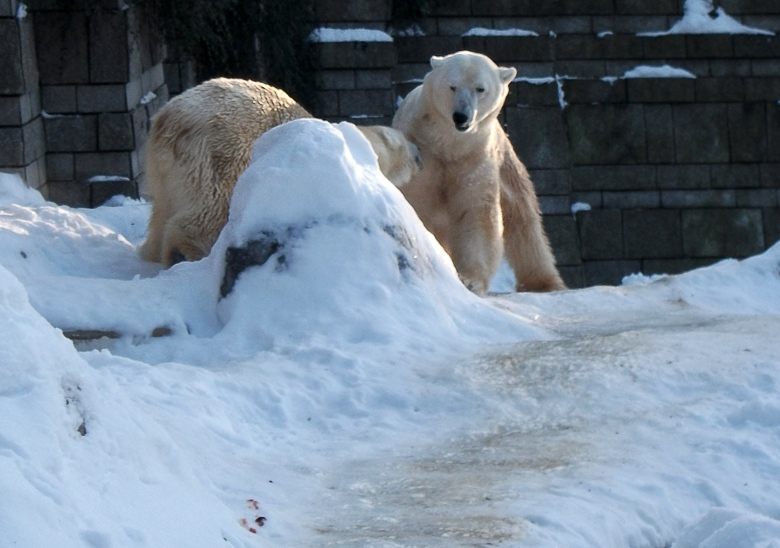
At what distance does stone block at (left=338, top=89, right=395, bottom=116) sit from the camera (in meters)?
8.67

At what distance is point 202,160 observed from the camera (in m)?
4.92

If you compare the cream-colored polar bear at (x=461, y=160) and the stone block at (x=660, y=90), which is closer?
the cream-colored polar bear at (x=461, y=160)

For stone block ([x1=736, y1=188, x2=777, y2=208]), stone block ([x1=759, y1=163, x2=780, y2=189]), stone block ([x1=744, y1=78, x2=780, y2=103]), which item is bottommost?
stone block ([x1=736, y1=188, x2=777, y2=208])

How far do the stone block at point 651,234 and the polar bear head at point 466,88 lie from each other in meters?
4.00

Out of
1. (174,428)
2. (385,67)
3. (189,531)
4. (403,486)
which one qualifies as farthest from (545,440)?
(385,67)

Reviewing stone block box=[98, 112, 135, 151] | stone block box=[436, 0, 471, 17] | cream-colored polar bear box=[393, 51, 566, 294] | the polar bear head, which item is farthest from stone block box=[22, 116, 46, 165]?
stone block box=[436, 0, 471, 17]

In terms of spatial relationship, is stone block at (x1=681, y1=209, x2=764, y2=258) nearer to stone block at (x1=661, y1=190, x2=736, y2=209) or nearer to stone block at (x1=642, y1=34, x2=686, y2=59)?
stone block at (x1=661, y1=190, x2=736, y2=209)

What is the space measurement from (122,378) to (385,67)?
6.11 metres

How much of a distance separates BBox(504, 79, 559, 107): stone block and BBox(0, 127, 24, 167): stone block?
12.7 feet

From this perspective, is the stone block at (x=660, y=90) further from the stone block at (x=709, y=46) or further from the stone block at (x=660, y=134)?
the stone block at (x=709, y=46)

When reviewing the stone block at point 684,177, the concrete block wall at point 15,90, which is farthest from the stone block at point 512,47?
the concrete block wall at point 15,90

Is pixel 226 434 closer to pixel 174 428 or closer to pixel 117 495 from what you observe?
pixel 174 428

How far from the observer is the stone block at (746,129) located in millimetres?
9102

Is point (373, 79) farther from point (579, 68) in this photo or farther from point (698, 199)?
point (698, 199)
